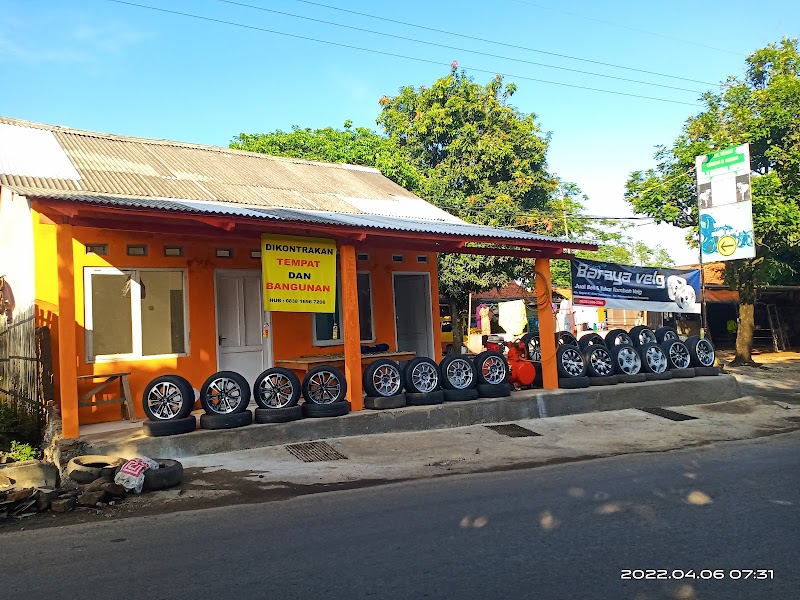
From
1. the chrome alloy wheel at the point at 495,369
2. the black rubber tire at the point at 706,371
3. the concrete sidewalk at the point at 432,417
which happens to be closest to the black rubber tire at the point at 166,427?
the concrete sidewalk at the point at 432,417

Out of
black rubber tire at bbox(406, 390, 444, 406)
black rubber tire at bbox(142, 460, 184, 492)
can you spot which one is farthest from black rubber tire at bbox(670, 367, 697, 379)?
black rubber tire at bbox(142, 460, 184, 492)

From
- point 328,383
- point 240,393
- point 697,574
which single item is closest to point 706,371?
point 328,383

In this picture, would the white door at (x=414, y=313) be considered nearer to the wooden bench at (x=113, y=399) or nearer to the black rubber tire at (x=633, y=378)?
the black rubber tire at (x=633, y=378)

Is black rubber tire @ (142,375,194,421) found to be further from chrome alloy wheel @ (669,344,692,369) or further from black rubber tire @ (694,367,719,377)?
black rubber tire @ (694,367,719,377)

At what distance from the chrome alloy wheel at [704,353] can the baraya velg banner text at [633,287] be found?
0.87m

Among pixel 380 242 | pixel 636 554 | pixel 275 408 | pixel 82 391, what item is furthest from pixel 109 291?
pixel 636 554

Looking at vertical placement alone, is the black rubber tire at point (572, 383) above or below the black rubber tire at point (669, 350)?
below

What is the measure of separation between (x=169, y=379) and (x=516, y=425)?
17.3ft

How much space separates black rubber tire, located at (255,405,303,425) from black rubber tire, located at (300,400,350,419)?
0.23 metres

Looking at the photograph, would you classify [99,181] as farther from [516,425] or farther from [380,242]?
[516,425]

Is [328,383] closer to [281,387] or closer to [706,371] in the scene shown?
[281,387]

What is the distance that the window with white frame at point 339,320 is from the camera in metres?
12.3

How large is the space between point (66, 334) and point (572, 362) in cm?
849

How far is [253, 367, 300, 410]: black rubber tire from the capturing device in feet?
29.9
